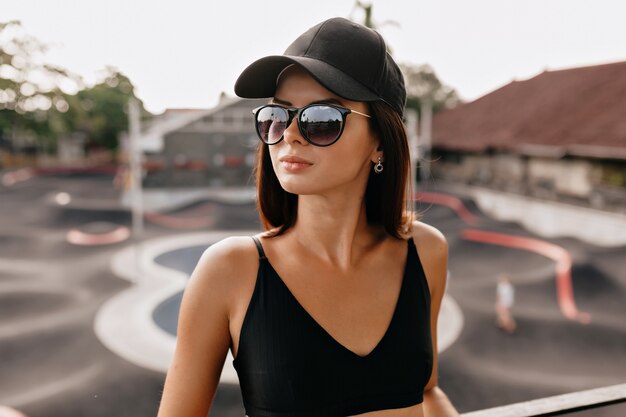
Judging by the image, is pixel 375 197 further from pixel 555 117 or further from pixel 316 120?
pixel 555 117

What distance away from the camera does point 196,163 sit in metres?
32.0

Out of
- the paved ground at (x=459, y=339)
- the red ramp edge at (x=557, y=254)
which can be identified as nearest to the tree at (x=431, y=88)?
the paved ground at (x=459, y=339)

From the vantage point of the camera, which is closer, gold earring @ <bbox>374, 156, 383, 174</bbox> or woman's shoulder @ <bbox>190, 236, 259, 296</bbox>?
woman's shoulder @ <bbox>190, 236, 259, 296</bbox>

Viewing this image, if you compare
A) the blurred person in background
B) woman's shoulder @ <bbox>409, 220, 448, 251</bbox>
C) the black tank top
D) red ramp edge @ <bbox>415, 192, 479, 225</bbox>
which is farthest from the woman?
red ramp edge @ <bbox>415, 192, 479, 225</bbox>

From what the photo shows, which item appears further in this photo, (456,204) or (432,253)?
(456,204)

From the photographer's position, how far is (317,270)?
1452 mm

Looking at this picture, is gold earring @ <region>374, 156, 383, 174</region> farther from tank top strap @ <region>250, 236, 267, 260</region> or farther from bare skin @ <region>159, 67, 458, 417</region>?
tank top strap @ <region>250, 236, 267, 260</region>

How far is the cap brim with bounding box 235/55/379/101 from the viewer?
1236mm

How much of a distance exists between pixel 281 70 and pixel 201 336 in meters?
0.67

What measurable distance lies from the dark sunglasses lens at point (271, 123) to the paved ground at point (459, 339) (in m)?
4.93

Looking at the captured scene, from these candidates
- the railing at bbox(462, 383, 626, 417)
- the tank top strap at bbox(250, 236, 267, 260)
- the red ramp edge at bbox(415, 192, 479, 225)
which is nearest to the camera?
the tank top strap at bbox(250, 236, 267, 260)

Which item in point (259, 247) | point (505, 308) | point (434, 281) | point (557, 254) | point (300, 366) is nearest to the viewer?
point (300, 366)

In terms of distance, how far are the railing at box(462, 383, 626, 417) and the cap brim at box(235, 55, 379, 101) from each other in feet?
3.20

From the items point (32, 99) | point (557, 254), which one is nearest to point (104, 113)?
point (32, 99)
